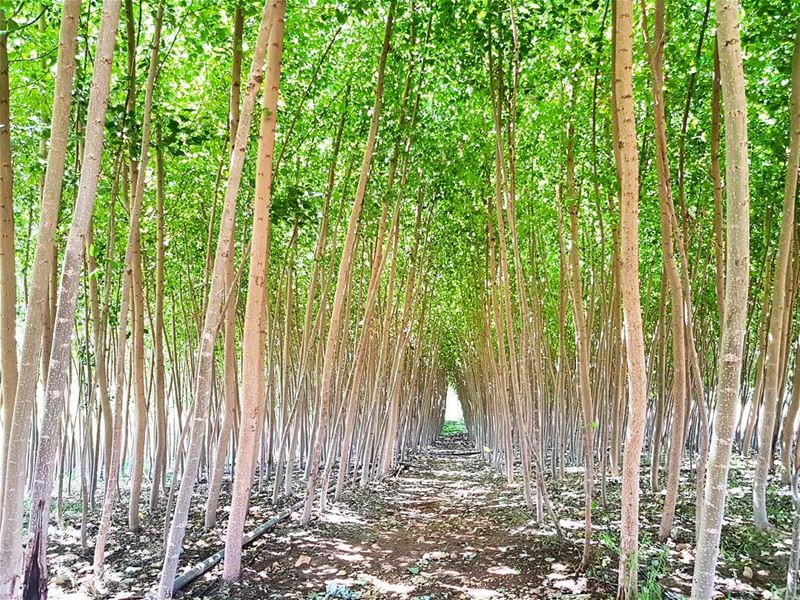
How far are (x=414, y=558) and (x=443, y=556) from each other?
0.95 ft

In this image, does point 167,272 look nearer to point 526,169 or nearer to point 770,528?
point 526,169

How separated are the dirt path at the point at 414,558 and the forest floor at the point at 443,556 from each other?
1cm

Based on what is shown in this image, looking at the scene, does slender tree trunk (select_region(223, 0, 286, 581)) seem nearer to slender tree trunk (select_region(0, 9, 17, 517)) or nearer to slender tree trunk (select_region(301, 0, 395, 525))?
slender tree trunk (select_region(301, 0, 395, 525))

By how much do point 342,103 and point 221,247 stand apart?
3.34 metres

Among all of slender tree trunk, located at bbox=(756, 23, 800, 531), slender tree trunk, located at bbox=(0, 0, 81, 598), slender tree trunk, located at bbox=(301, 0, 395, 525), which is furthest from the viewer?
slender tree trunk, located at bbox=(301, 0, 395, 525)

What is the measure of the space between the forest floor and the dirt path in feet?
0.04

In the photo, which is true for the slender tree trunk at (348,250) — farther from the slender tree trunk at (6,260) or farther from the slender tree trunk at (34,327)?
the slender tree trunk at (34,327)

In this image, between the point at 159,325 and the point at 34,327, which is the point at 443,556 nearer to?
the point at 159,325

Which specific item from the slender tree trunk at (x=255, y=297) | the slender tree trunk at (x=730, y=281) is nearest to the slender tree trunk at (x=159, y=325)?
the slender tree trunk at (x=255, y=297)

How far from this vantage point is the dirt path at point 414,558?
182 inches

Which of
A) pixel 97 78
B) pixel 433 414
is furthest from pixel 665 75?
pixel 433 414

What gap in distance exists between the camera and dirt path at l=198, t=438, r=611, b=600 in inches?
182

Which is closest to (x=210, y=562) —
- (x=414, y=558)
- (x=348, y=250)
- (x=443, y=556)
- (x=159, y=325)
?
(x=414, y=558)

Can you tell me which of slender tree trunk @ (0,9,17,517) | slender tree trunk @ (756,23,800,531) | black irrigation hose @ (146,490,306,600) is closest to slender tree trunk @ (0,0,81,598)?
slender tree trunk @ (0,9,17,517)
